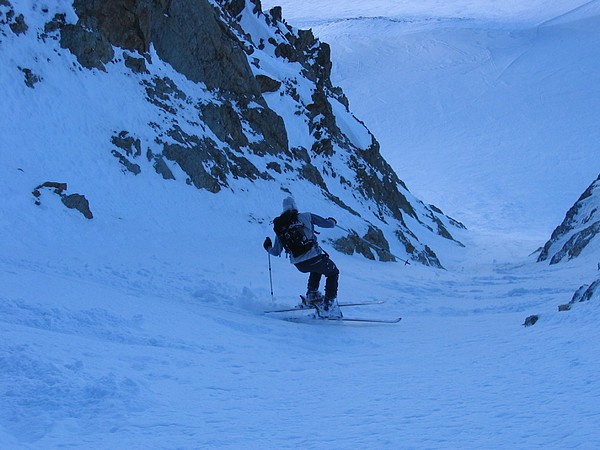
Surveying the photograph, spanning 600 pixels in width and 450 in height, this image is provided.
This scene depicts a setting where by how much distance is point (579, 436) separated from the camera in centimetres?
416

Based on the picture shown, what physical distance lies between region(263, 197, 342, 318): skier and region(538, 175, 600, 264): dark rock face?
634 inches

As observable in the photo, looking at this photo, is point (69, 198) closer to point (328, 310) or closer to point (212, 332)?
point (328, 310)

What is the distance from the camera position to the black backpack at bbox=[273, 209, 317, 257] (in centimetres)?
1055

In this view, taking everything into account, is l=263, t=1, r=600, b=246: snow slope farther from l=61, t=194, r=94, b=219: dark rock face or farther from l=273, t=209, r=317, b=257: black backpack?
l=273, t=209, r=317, b=257: black backpack

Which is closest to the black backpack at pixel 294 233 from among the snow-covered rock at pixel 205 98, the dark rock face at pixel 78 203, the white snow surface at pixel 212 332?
the white snow surface at pixel 212 332

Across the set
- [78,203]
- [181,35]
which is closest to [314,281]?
[78,203]

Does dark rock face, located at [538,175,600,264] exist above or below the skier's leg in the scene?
above

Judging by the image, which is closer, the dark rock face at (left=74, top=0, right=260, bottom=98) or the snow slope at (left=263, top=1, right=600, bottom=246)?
the dark rock face at (left=74, top=0, right=260, bottom=98)

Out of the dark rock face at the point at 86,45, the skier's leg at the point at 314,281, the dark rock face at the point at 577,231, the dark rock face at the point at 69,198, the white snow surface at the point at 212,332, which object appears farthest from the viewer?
the dark rock face at the point at 577,231

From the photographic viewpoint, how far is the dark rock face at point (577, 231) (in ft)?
83.3

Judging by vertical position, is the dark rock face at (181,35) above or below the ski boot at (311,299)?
above

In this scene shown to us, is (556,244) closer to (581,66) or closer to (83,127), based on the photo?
(83,127)

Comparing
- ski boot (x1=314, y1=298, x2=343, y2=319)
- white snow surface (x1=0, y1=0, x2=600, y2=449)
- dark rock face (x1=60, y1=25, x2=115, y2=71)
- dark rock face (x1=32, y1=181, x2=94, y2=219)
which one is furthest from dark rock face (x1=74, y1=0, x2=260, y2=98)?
ski boot (x1=314, y1=298, x2=343, y2=319)

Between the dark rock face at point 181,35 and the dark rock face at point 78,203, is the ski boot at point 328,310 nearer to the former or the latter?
the dark rock face at point 78,203
